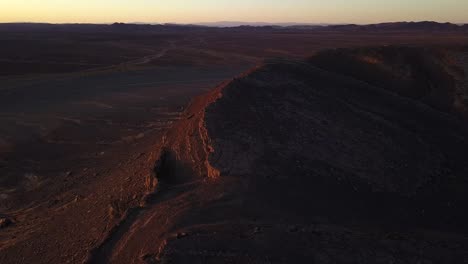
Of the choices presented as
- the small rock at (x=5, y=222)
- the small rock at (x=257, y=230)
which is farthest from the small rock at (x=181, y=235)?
the small rock at (x=5, y=222)

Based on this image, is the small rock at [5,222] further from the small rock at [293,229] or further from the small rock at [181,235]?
the small rock at [293,229]

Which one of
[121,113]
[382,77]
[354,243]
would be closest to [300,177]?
[354,243]

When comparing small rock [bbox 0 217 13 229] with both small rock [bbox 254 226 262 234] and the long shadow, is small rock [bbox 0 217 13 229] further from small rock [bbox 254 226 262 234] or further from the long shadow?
small rock [bbox 254 226 262 234]

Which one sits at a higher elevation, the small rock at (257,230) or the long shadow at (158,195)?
the small rock at (257,230)

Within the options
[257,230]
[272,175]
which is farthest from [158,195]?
[257,230]

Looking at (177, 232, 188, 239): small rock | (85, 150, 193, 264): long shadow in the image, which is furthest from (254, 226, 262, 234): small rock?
(85, 150, 193, 264): long shadow

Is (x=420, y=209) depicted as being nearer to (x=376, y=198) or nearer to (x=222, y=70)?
(x=376, y=198)

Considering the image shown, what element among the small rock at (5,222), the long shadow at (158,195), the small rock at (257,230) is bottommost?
the small rock at (5,222)

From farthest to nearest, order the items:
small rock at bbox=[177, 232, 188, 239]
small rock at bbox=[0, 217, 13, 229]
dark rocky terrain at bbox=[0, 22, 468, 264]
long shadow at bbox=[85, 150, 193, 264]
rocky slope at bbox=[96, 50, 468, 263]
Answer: small rock at bbox=[0, 217, 13, 229]
long shadow at bbox=[85, 150, 193, 264]
dark rocky terrain at bbox=[0, 22, 468, 264]
small rock at bbox=[177, 232, 188, 239]
rocky slope at bbox=[96, 50, 468, 263]

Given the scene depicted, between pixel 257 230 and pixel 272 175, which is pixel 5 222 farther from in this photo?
pixel 257 230
